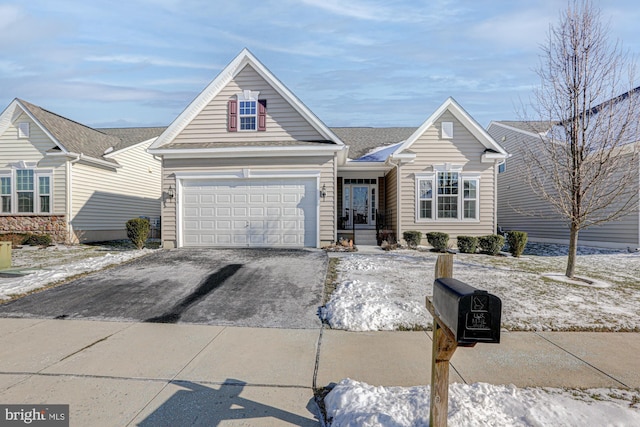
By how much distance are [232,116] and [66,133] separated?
31.9ft

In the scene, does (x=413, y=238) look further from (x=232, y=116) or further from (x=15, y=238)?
(x=15, y=238)

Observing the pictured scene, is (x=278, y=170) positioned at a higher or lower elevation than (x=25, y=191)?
higher

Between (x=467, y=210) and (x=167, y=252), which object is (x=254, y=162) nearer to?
(x=167, y=252)

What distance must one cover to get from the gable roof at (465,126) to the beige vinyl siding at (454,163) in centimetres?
16

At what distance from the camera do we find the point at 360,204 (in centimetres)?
1797

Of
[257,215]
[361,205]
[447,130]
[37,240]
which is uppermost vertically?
[447,130]

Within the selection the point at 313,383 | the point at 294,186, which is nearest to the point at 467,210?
the point at 294,186

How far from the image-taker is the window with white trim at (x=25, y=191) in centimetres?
1650

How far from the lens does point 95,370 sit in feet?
13.6

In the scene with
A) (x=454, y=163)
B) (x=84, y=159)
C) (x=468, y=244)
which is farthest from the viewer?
(x=84, y=159)

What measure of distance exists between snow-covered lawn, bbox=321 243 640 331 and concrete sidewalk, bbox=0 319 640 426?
444 millimetres

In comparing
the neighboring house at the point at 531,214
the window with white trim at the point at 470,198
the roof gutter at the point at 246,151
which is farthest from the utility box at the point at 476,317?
the window with white trim at the point at 470,198

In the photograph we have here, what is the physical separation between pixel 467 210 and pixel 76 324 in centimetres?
1338

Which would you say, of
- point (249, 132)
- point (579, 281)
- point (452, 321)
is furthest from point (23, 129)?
point (579, 281)
